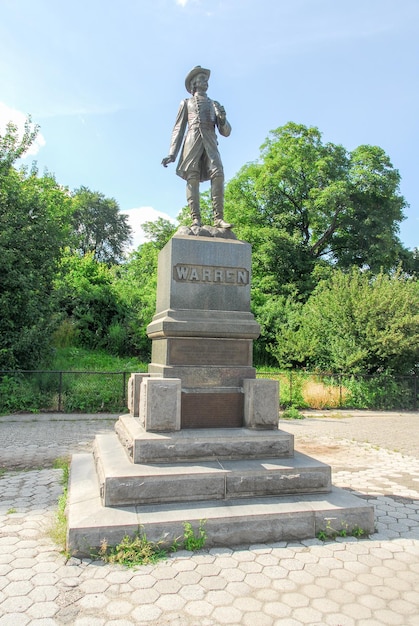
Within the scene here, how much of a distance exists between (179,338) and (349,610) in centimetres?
317

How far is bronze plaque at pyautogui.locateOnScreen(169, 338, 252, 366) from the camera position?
17.5 ft

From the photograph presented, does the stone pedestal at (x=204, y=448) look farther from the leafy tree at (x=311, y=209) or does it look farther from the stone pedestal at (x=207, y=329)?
the leafy tree at (x=311, y=209)

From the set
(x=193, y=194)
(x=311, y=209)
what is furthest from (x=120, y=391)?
(x=311, y=209)

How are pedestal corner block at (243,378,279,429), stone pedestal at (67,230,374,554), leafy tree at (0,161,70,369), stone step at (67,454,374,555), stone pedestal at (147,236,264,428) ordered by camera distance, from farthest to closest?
leafy tree at (0,161,70,369), stone pedestal at (147,236,264,428), pedestal corner block at (243,378,279,429), stone pedestal at (67,230,374,554), stone step at (67,454,374,555)

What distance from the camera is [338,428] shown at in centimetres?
1162

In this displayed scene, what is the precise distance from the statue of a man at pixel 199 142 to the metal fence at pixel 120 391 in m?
8.22

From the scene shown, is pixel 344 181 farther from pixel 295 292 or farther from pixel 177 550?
pixel 177 550

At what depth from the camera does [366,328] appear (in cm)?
1695

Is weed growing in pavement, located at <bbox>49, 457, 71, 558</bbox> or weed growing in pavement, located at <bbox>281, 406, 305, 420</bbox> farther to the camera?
weed growing in pavement, located at <bbox>281, 406, 305, 420</bbox>

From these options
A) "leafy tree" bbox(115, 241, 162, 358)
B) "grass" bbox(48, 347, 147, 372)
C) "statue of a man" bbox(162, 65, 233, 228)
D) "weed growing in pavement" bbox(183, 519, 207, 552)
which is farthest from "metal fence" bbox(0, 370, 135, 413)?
"weed growing in pavement" bbox(183, 519, 207, 552)

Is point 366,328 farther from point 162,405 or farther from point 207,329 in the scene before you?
point 162,405

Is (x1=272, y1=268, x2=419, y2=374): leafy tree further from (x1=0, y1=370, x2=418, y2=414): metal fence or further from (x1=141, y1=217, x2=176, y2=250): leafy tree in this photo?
(x1=141, y1=217, x2=176, y2=250): leafy tree

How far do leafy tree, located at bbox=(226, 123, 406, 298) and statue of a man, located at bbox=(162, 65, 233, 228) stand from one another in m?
19.1

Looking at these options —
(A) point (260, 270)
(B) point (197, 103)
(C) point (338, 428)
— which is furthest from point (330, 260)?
(B) point (197, 103)
